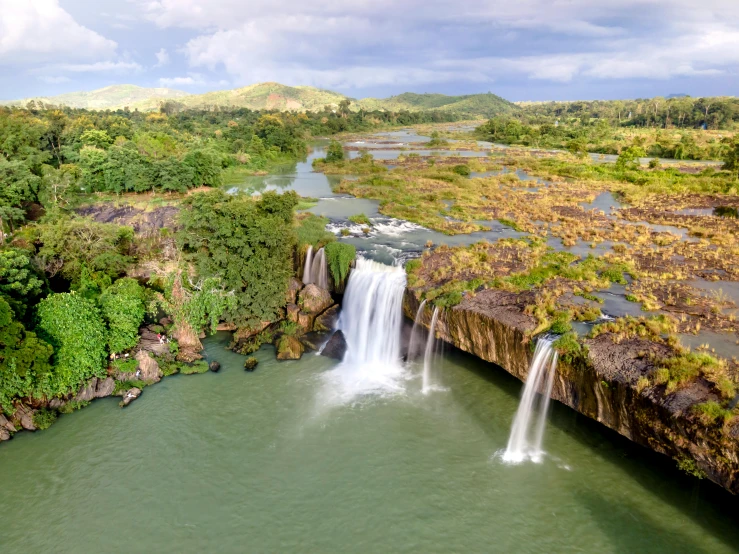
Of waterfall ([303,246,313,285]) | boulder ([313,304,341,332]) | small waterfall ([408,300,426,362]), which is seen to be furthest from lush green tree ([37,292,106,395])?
small waterfall ([408,300,426,362])

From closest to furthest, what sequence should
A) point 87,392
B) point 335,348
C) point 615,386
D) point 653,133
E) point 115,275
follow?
point 615,386
point 87,392
point 335,348
point 115,275
point 653,133

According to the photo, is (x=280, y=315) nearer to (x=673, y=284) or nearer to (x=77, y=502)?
(x=77, y=502)

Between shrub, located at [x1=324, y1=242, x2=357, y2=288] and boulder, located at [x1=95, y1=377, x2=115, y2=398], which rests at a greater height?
shrub, located at [x1=324, y1=242, x2=357, y2=288]

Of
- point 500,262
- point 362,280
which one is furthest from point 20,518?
point 500,262

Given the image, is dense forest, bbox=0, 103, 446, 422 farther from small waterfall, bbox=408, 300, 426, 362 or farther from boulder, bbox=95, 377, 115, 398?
small waterfall, bbox=408, 300, 426, 362

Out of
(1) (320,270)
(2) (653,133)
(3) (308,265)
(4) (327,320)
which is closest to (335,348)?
(4) (327,320)

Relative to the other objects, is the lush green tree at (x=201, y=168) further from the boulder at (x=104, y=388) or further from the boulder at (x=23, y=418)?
the boulder at (x=23, y=418)

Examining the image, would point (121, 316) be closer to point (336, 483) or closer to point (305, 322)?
point (305, 322)
